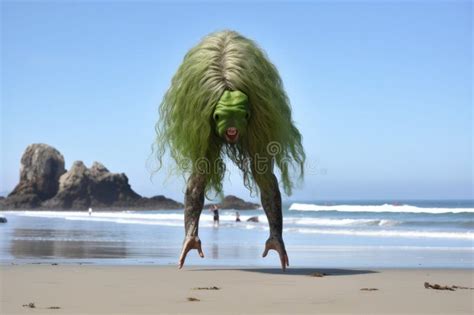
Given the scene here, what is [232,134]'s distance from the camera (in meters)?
8.00

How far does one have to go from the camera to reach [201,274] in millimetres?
8820

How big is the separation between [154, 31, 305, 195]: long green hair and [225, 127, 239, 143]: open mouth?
0.75 ft

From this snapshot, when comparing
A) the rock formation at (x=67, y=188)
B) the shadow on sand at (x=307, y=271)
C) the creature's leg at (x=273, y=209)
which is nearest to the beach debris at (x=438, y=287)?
the shadow on sand at (x=307, y=271)

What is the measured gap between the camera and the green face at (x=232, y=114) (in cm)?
793

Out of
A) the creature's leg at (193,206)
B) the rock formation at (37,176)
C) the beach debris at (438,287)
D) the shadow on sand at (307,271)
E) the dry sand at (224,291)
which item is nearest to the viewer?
the dry sand at (224,291)

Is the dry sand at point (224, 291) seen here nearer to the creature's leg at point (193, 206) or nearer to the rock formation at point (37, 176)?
the creature's leg at point (193, 206)

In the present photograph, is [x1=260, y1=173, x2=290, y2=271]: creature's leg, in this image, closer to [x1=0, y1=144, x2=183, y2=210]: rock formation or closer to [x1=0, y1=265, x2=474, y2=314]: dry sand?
[x1=0, y1=265, x2=474, y2=314]: dry sand

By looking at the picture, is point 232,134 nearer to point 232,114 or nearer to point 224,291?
point 232,114

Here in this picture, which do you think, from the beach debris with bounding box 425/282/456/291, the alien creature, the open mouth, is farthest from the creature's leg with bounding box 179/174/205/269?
the beach debris with bounding box 425/282/456/291

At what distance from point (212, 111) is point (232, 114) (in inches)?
11.0

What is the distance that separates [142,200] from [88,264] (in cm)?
7773

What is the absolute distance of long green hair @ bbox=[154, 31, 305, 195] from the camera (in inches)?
321

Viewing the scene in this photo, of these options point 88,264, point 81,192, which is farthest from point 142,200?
point 88,264

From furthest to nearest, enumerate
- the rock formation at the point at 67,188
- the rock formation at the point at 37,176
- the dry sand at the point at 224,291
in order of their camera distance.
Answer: the rock formation at the point at 37,176
the rock formation at the point at 67,188
the dry sand at the point at 224,291
